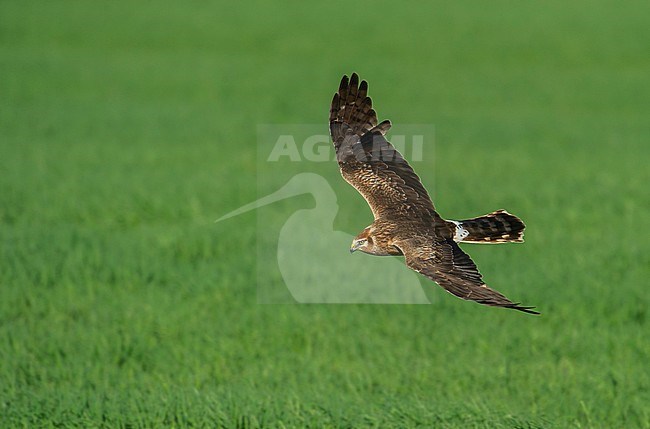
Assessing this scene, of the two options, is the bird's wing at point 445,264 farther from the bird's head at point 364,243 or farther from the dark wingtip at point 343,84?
the dark wingtip at point 343,84

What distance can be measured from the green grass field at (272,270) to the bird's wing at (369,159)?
6.56ft

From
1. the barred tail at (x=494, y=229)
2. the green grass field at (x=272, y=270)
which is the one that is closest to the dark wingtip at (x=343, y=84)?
the barred tail at (x=494, y=229)

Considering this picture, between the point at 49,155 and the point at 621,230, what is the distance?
9.30 metres

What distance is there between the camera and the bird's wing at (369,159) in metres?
3.85

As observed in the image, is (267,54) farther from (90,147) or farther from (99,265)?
(99,265)

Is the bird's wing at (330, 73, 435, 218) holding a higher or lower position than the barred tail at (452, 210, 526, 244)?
higher

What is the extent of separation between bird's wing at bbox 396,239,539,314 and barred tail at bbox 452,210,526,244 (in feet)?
0.55

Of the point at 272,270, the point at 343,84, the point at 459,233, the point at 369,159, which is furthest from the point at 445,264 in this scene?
the point at 272,270

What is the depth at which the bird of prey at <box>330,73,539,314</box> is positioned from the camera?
3381 millimetres

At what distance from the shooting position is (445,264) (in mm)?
3445

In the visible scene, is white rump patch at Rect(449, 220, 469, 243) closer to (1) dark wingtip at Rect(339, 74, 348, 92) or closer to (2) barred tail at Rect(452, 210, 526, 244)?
(2) barred tail at Rect(452, 210, 526, 244)

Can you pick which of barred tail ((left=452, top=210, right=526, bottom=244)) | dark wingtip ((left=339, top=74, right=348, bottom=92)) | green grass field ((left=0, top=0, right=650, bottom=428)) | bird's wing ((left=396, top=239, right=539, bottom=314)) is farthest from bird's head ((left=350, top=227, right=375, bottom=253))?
green grass field ((left=0, top=0, right=650, bottom=428))

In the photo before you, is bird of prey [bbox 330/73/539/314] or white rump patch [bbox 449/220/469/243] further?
white rump patch [bbox 449/220/469/243]

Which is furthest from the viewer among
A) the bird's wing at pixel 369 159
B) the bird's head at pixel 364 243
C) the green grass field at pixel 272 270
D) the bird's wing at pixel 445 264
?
the green grass field at pixel 272 270
